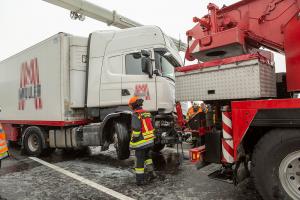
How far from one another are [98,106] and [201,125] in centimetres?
318

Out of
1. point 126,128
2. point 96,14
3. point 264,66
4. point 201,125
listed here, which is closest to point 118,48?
point 126,128

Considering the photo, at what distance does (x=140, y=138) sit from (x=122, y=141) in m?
1.07

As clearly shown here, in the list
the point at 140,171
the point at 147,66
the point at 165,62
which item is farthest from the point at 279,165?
the point at 165,62

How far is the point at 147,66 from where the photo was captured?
5855mm

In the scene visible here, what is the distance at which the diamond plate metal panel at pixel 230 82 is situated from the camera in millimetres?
3677

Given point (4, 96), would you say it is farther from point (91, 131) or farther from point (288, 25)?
point (288, 25)

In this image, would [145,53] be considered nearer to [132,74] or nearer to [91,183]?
[132,74]

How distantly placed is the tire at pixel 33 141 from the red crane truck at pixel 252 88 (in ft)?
16.8

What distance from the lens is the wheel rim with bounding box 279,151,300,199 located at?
10.5 feet

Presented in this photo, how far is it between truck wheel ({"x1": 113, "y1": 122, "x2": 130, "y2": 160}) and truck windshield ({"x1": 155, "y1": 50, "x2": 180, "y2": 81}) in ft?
5.05

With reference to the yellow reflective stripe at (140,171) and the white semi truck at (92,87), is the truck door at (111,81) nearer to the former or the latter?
the white semi truck at (92,87)

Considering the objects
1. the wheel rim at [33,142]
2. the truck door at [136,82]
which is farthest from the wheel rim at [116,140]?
the wheel rim at [33,142]

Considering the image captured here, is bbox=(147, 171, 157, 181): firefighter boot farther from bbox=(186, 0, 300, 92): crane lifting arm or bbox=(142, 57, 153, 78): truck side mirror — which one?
bbox=(186, 0, 300, 92): crane lifting arm

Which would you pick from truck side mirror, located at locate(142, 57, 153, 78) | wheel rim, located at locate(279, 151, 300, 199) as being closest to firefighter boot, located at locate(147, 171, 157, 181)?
truck side mirror, located at locate(142, 57, 153, 78)
